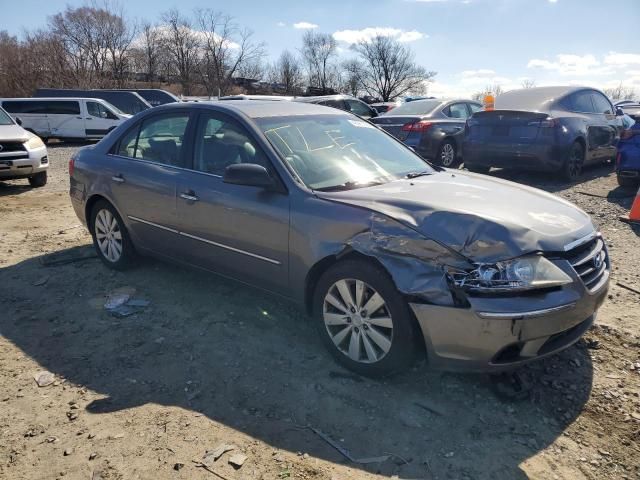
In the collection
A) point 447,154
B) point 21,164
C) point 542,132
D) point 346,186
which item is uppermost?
point 542,132

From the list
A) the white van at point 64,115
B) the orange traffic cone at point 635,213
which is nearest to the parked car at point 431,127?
the orange traffic cone at point 635,213

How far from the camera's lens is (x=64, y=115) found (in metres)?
18.8

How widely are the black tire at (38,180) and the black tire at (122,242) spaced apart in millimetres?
5936

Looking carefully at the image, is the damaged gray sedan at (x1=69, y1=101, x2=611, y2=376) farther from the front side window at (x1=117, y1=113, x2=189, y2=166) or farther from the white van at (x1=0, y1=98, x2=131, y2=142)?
the white van at (x1=0, y1=98, x2=131, y2=142)

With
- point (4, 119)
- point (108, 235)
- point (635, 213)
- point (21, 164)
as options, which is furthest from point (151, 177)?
point (4, 119)

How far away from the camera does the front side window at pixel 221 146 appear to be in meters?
3.63

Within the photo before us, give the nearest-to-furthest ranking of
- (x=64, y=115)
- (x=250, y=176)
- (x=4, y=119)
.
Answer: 1. (x=250, y=176)
2. (x=4, y=119)
3. (x=64, y=115)

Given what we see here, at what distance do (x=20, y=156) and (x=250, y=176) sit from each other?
8.02 metres

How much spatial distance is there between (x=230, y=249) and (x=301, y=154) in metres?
0.87

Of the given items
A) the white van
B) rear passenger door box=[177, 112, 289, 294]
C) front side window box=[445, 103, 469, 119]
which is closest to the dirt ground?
rear passenger door box=[177, 112, 289, 294]

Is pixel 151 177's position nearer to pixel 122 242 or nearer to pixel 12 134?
pixel 122 242

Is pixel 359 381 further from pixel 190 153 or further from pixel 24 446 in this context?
pixel 190 153

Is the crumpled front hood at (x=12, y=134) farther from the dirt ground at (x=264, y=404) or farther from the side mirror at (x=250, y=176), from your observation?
the side mirror at (x=250, y=176)

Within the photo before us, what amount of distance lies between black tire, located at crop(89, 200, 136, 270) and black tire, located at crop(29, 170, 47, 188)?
19.5ft
